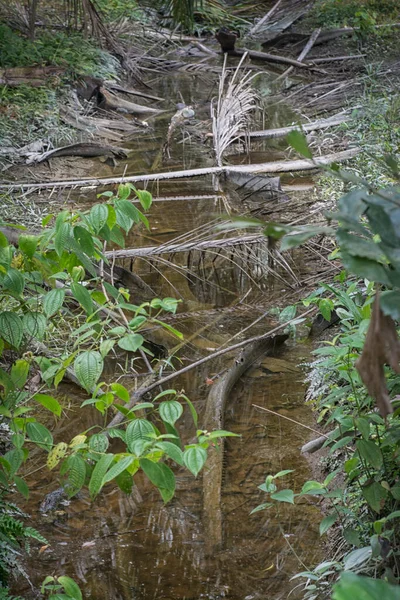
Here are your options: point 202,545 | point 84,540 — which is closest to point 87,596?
point 84,540

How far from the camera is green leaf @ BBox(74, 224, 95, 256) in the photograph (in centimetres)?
197

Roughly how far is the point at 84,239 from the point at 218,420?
1.59 m

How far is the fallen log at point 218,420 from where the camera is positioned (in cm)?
282

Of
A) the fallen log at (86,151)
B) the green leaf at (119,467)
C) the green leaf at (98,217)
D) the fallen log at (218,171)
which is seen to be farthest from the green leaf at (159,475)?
the fallen log at (86,151)

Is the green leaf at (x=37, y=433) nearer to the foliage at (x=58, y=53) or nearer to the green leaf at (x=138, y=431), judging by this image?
the green leaf at (x=138, y=431)

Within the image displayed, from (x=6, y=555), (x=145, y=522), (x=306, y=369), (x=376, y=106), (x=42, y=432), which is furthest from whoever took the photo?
(x=376, y=106)

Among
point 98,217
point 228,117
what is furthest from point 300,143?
point 228,117

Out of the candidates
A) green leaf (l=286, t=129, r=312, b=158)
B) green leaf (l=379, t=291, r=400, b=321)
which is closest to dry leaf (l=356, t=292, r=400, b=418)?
green leaf (l=379, t=291, r=400, b=321)

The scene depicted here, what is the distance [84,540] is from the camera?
2742mm

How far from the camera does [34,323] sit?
2057 millimetres

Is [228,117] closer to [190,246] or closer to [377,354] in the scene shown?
[190,246]

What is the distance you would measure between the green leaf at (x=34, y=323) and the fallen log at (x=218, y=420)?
847 millimetres

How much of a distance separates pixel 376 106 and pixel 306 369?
4012 millimetres

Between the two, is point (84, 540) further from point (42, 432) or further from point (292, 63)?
point (292, 63)
